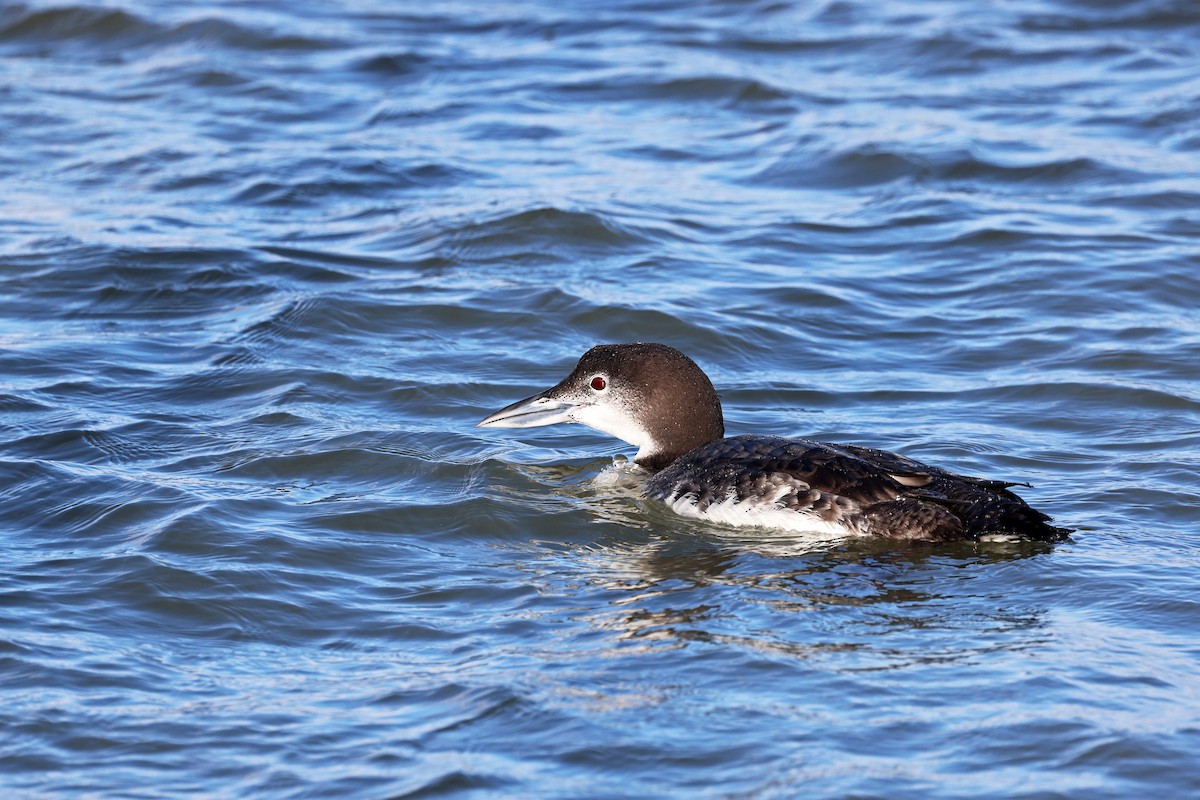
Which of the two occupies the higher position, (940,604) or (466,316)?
(466,316)

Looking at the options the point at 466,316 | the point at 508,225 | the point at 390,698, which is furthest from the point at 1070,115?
the point at 390,698

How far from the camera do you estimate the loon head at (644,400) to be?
773 cm

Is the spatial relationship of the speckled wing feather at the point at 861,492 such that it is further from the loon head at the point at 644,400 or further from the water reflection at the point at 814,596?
the loon head at the point at 644,400

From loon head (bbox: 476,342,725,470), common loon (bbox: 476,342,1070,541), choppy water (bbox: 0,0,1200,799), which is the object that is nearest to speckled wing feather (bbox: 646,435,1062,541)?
common loon (bbox: 476,342,1070,541)

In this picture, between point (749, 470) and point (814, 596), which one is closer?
point (814, 596)

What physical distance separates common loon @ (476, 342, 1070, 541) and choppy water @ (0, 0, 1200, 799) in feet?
0.42

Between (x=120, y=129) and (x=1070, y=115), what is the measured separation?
8.01 metres

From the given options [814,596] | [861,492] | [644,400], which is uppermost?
[644,400]

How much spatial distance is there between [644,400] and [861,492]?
1.42m

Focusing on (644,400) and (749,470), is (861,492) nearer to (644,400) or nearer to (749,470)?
(749,470)

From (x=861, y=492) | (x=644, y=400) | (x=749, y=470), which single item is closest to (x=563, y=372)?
(x=644, y=400)

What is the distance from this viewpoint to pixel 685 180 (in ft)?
42.7

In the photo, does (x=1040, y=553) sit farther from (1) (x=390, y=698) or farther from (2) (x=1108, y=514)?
(1) (x=390, y=698)

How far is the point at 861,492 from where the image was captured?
668 centimetres
